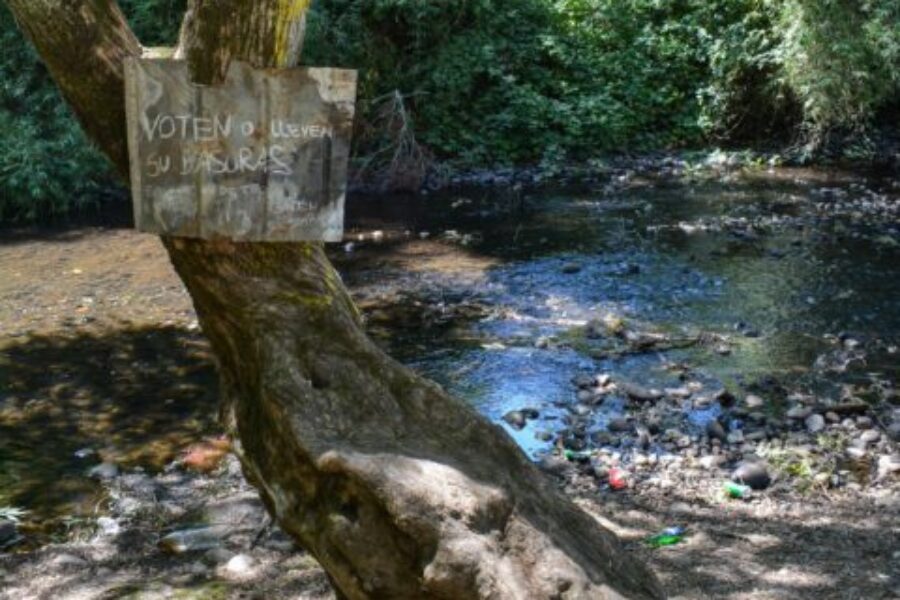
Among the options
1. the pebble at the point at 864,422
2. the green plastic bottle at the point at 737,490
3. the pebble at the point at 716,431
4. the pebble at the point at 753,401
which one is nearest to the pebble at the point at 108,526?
the green plastic bottle at the point at 737,490

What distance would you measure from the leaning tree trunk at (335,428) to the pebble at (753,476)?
239 centimetres

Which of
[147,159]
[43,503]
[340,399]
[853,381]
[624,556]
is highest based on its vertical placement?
[147,159]

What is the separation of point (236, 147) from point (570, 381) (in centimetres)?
448

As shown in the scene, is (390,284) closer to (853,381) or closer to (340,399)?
(853,381)

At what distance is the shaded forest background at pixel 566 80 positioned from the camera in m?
13.6

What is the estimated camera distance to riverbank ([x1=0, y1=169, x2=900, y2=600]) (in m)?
4.61

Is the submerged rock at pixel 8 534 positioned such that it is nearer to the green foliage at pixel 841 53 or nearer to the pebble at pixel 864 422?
the pebble at pixel 864 422

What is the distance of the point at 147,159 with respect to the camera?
275cm

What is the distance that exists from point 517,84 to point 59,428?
39.1 feet

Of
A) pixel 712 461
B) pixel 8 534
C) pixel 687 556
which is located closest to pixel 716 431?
pixel 712 461

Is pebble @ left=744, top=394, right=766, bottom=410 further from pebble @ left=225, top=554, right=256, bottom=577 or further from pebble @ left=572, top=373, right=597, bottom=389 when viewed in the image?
pebble @ left=225, top=554, right=256, bottom=577

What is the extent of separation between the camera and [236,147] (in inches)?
110

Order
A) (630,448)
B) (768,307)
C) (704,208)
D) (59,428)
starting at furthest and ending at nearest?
1. (704,208)
2. (768,307)
3. (59,428)
4. (630,448)

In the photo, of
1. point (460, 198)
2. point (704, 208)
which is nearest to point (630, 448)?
point (704, 208)
